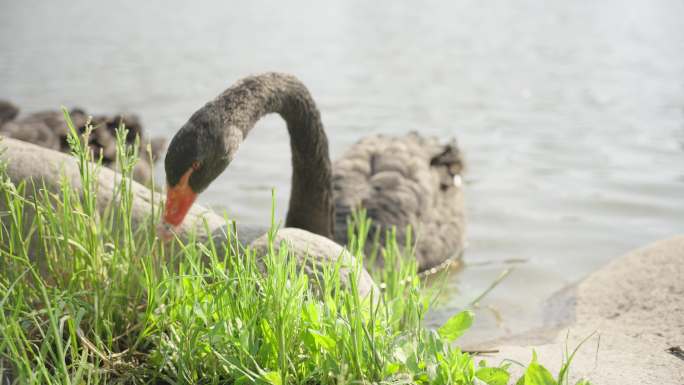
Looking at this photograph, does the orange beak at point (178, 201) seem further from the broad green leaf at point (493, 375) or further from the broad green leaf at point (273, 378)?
the broad green leaf at point (493, 375)

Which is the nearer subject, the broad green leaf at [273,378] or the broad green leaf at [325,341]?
the broad green leaf at [273,378]

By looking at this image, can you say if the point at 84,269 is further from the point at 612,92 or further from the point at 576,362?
the point at 612,92

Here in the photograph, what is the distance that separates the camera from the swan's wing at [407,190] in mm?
5207

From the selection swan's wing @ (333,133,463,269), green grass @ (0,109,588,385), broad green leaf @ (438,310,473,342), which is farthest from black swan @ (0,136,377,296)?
swan's wing @ (333,133,463,269)

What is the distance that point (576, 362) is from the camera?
8.72ft

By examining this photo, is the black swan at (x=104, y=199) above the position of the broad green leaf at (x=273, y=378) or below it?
above

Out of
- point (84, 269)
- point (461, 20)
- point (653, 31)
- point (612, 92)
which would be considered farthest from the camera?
point (461, 20)

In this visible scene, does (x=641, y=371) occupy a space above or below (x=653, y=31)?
below

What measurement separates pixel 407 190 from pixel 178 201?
8.36ft

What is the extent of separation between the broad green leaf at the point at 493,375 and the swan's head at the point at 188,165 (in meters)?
1.47

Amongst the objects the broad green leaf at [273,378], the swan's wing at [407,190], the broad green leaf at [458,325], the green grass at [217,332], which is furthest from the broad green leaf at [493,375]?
the swan's wing at [407,190]

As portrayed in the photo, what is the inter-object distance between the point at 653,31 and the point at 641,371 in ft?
45.7

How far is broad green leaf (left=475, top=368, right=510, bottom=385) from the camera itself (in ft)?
6.89

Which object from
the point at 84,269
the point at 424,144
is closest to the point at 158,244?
the point at 84,269
